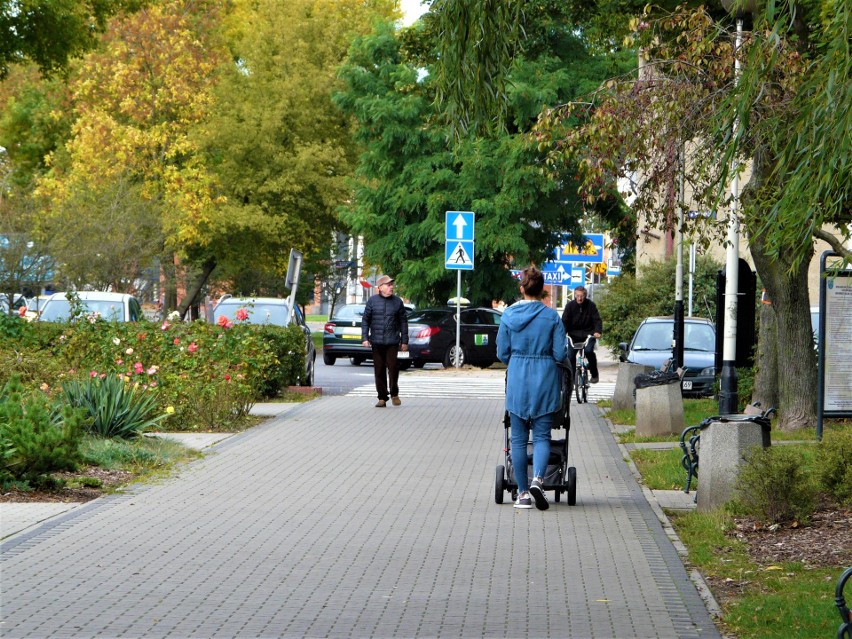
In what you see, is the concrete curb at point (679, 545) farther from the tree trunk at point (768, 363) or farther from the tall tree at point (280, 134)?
the tall tree at point (280, 134)

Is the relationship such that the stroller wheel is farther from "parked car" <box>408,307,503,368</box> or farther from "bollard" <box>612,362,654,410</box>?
"parked car" <box>408,307,503,368</box>

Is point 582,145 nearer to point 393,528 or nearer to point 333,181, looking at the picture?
point 393,528

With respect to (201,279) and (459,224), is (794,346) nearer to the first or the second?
(459,224)

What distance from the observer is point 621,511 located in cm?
1031

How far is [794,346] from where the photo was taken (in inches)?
642

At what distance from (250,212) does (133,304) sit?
20867 millimetres

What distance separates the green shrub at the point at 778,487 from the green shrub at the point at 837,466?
61 cm

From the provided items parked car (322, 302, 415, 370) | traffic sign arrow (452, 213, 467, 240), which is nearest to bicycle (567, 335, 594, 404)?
traffic sign arrow (452, 213, 467, 240)

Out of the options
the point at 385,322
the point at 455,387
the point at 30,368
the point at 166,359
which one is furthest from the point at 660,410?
the point at 455,387

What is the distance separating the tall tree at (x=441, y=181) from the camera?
3431 centimetres

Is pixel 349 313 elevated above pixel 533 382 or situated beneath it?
elevated above

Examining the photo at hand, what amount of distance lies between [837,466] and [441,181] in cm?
2591

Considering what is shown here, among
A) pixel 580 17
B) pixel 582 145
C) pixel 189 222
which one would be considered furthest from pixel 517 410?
pixel 189 222

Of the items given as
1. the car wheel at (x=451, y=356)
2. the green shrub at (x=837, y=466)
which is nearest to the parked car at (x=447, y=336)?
the car wheel at (x=451, y=356)
